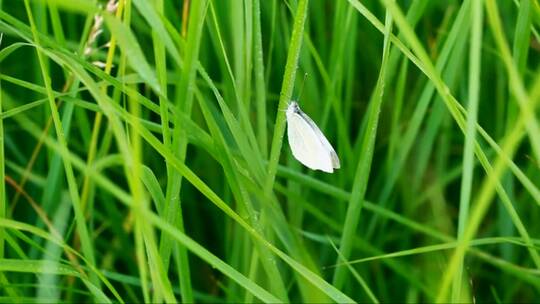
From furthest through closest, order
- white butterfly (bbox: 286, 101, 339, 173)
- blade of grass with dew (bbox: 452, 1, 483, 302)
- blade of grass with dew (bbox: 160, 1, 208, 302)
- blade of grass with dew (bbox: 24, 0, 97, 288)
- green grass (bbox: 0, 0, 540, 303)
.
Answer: white butterfly (bbox: 286, 101, 339, 173) < green grass (bbox: 0, 0, 540, 303) < blade of grass with dew (bbox: 24, 0, 97, 288) < blade of grass with dew (bbox: 160, 1, 208, 302) < blade of grass with dew (bbox: 452, 1, 483, 302)

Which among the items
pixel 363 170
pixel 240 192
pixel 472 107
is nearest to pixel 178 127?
pixel 240 192

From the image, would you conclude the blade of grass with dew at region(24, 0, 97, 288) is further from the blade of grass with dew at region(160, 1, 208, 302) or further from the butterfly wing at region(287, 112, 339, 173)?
the butterfly wing at region(287, 112, 339, 173)

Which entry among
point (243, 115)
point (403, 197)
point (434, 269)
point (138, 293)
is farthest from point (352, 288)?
point (243, 115)

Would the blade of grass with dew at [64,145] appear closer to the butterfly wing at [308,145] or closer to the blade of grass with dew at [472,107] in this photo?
the butterfly wing at [308,145]

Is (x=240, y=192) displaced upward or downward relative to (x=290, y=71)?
downward

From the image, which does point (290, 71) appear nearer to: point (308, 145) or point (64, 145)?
point (64, 145)

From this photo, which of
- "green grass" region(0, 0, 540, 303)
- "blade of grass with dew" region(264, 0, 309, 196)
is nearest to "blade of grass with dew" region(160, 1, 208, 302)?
"green grass" region(0, 0, 540, 303)

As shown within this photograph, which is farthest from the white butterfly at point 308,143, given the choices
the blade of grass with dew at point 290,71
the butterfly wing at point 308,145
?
the blade of grass with dew at point 290,71
